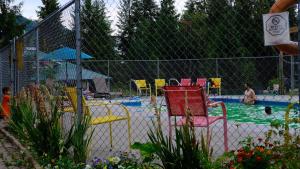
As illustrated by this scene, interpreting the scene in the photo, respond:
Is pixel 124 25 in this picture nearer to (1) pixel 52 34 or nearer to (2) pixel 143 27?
(2) pixel 143 27

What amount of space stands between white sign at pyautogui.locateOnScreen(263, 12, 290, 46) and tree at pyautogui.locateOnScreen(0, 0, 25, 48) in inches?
606

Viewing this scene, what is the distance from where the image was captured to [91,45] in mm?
5887

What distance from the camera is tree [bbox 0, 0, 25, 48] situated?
16547 millimetres

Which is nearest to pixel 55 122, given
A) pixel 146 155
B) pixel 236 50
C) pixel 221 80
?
pixel 146 155

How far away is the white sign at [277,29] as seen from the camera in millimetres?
2184

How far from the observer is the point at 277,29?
2.26m

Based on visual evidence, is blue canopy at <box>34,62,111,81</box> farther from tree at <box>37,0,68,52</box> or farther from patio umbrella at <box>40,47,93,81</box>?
tree at <box>37,0,68,52</box>

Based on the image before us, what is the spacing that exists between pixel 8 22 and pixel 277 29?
51.6 feet

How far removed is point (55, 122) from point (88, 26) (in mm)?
1235

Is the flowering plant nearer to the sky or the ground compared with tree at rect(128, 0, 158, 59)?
nearer to the ground

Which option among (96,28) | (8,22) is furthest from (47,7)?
(96,28)

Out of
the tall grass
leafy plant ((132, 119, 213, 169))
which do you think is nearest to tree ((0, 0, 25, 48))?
the tall grass

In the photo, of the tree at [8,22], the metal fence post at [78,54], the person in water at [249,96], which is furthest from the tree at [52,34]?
the tree at [8,22]

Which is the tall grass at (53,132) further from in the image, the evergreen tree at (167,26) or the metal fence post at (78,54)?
the evergreen tree at (167,26)
